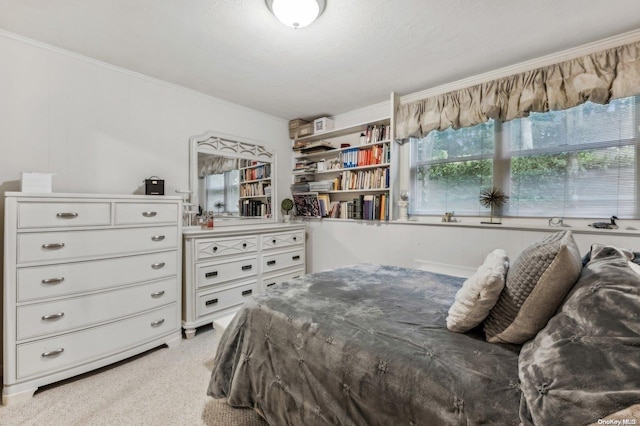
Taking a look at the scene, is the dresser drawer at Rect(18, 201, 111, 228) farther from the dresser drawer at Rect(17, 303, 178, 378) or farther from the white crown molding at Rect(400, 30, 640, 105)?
the white crown molding at Rect(400, 30, 640, 105)

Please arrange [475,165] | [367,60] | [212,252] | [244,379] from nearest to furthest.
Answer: [244,379], [367,60], [212,252], [475,165]

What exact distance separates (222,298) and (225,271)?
0.26 m

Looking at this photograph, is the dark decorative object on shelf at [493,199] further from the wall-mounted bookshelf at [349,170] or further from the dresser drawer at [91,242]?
the dresser drawer at [91,242]

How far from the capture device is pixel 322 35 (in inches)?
78.6

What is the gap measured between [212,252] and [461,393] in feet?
7.56

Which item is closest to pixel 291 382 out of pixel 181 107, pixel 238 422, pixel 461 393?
pixel 238 422

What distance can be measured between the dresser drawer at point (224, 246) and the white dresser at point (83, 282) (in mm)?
225

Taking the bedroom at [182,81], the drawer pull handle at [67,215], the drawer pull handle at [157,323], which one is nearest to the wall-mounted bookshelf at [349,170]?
the bedroom at [182,81]

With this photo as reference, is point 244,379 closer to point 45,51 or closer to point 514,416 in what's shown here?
point 514,416

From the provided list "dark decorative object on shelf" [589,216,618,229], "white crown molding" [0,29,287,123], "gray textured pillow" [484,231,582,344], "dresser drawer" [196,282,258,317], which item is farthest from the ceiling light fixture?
"dark decorative object on shelf" [589,216,618,229]

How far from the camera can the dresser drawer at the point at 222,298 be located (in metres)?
2.57

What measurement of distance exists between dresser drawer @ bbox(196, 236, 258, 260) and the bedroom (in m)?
0.73

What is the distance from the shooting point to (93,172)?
2.35 meters

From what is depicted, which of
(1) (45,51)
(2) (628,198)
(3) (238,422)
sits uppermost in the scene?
(1) (45,51)
